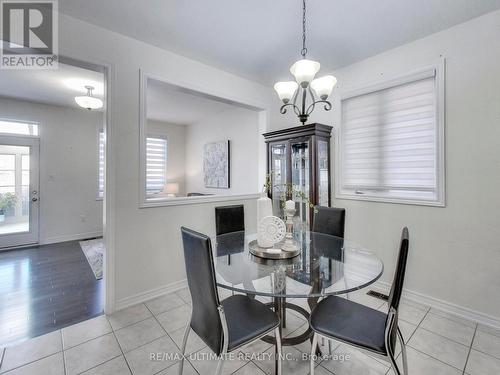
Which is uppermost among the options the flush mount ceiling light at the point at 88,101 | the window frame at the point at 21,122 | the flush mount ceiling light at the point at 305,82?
the flush mount ceiling light at the point at 88,101

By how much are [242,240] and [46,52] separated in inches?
94.5

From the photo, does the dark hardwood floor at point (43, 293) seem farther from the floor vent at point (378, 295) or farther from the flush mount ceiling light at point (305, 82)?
the floor vent at point (378, 295)

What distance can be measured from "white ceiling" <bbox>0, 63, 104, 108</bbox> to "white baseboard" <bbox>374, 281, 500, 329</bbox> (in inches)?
189

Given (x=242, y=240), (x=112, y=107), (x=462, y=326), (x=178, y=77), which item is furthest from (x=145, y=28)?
(x=462, y=326)

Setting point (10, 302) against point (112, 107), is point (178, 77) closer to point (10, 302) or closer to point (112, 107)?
point (112, 107)

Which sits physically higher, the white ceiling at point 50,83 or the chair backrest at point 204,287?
the white ceiling at point 50,83

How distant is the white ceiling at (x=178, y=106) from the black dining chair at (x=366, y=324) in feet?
10.9

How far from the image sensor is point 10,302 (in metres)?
2.43

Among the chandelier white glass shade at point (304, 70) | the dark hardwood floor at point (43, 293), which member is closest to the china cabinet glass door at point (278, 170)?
the chandelier white glass shade at point (304, 70)

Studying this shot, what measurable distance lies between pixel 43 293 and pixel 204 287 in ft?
Result: 8.69

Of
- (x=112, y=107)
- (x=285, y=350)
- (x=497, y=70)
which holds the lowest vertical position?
(x=285, y=350)

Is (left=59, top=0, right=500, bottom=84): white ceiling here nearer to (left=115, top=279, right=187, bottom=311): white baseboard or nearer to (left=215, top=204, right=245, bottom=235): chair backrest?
(left=215, top=204, right=245, bottom=235): chair backrest

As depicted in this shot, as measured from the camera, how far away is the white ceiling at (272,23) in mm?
1957

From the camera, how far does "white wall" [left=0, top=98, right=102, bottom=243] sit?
4.53m
